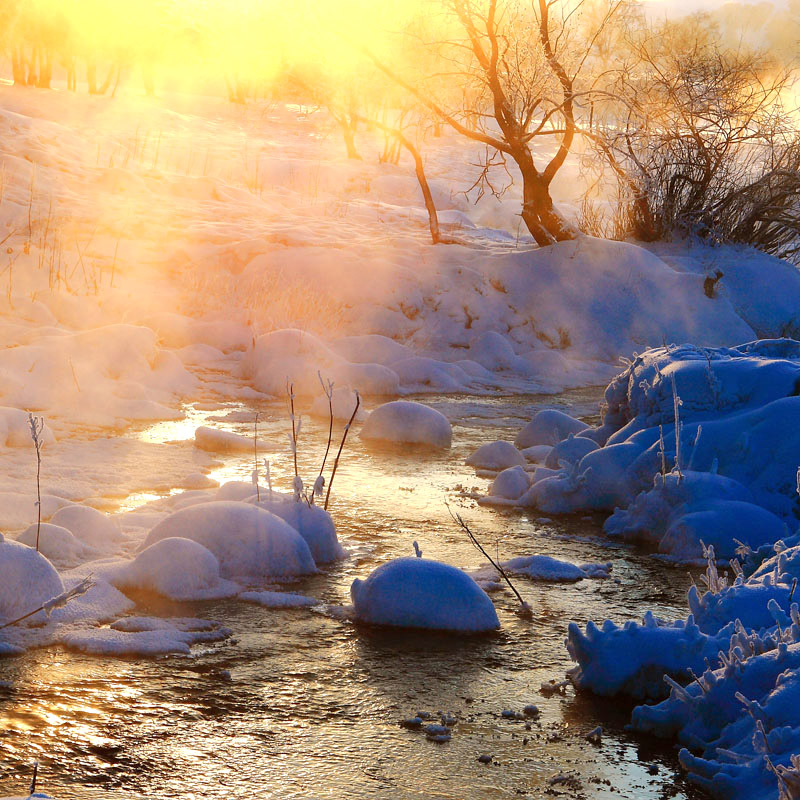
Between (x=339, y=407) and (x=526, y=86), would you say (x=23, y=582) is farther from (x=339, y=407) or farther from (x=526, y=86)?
(x=526, y=86)

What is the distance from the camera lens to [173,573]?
14.9 feet

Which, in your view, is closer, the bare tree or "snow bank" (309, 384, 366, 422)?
"snow bank" (309, 384, 366, 422)

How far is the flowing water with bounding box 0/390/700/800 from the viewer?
3.07 metres

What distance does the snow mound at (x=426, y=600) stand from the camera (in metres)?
4.30

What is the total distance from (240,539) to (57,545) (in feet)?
2.83

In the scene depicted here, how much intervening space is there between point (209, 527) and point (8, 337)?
5755mm

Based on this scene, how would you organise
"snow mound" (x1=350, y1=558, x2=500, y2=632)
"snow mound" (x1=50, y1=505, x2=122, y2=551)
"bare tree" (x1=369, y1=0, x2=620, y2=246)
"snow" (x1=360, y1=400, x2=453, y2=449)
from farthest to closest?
"bare tree" (x1=369, y1=0, x2=620, y2=246) < "snow" (x1=360, y1=400, x2=453, y2=449) < "snow mound" (x1=50, y1=505, x2=122, y2=551) < "snow mound" (x1=350, y1=558, x2=500, y2=632)

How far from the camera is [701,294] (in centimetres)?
1298

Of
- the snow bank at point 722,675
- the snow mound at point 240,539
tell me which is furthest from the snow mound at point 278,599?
the snow bank at point 722,675

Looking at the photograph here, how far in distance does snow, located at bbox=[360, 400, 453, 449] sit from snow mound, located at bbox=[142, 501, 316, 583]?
10.1 feet

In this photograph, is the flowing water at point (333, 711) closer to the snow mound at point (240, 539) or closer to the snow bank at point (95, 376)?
the snow mound at point (240, 539)

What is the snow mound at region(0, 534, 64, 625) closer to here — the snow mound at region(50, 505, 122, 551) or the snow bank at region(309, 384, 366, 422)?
the snow mound at region(50, 505, 122, 551)

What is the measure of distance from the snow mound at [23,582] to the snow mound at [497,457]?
12.2 feet

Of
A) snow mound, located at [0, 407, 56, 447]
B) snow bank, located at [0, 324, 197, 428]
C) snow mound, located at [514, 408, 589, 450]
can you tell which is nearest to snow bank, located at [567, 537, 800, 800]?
snow mound, located at [514, 408, 589, 450]
